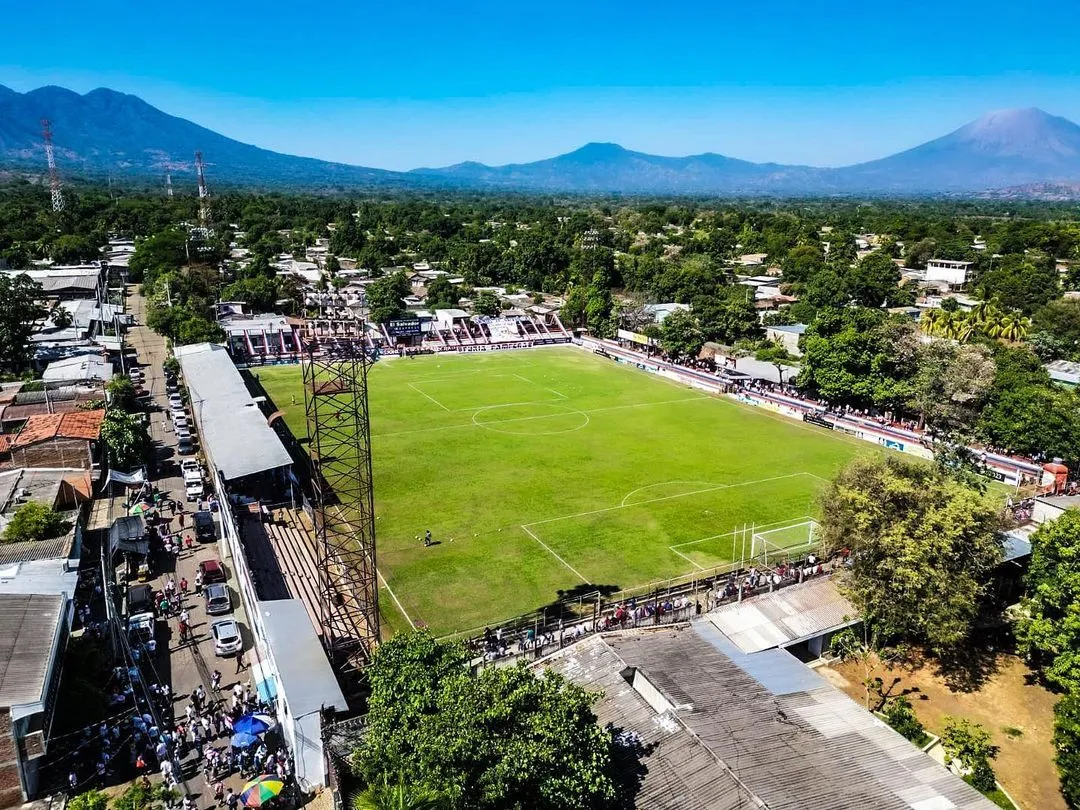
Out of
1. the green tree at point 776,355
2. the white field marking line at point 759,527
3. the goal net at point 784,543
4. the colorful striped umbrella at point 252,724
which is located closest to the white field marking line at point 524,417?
the green tree at point 776,355

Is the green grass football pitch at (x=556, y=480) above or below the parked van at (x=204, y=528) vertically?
below

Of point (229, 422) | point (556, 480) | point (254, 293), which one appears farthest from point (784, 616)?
point (254, 293)

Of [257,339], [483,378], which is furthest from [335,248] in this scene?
[483,378]

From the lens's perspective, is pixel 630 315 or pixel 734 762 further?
pixel 630 315

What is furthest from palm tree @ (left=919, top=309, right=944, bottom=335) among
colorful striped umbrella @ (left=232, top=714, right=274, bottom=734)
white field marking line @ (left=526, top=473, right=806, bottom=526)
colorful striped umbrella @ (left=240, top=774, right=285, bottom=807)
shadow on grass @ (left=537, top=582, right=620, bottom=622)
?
colorful striped umbrella @ (left=240, top=774, right=285, bottom=807)

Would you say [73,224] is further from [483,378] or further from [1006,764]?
[1006,764]

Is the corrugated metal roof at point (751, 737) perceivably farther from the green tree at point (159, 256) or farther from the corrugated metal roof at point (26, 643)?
the green tree at point (159, 256)

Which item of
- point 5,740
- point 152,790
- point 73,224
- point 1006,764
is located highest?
point 73,224
